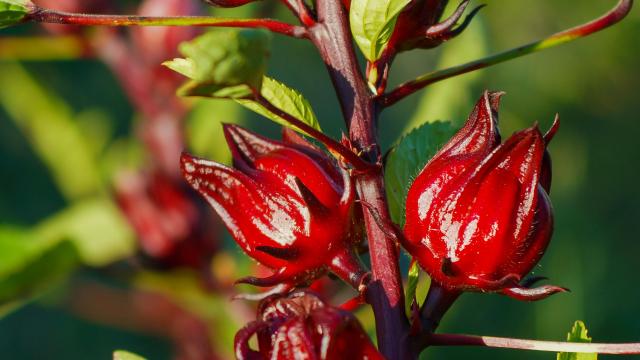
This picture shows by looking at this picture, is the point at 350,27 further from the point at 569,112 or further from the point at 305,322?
the point at 569,112

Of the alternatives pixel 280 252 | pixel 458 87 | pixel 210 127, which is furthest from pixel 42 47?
pixel 280 252

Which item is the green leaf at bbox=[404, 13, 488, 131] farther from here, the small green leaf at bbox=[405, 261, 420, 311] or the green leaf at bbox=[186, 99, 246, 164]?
the green leaf at bbox=[186, 99, 246, 164]

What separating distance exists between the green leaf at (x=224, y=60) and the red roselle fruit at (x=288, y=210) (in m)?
0.13

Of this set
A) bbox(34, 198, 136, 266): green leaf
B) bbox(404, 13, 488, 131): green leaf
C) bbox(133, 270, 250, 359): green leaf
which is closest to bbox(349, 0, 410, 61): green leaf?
bbox(404, 13, 488, 131): green leaf

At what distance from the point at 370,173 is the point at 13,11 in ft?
0.88

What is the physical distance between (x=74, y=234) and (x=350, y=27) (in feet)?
4.54

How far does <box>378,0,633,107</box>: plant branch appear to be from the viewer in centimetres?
61

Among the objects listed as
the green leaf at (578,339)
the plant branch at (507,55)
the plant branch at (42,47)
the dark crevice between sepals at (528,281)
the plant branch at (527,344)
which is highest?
the plant branch at (42,47)

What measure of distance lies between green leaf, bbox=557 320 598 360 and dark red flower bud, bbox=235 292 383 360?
0.17 metres

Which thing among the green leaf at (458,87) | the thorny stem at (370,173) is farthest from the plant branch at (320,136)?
the green leaf at (458,87)

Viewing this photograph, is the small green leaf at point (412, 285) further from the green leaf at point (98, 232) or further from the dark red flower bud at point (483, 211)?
the green leaf at point (98, 232)

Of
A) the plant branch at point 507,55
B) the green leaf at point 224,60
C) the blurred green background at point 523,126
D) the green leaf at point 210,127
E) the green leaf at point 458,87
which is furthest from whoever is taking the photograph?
the blurred green background at point 523,126

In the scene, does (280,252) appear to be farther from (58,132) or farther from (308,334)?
(58,132)

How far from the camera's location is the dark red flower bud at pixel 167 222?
1.56 m
